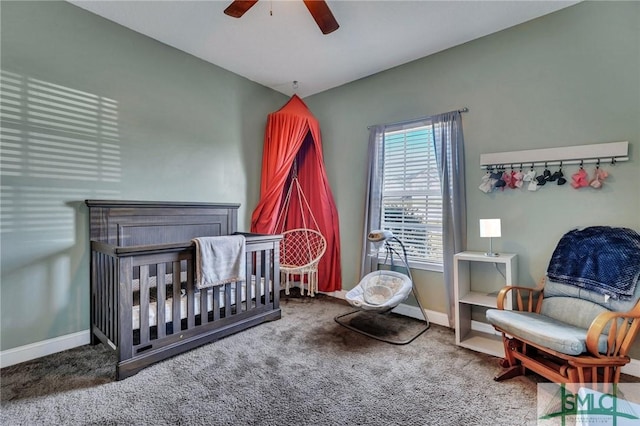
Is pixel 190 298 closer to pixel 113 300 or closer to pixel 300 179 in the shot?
pixel 113 300

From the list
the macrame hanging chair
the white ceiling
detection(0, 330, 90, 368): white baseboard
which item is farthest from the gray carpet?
the white ceiling

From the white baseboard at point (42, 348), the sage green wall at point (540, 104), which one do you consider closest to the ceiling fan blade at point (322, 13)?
the sage green wall at point (540, 104)

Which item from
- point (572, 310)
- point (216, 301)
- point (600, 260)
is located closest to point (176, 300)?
point (216, 301)

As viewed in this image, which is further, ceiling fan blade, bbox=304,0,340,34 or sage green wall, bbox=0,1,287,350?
sage green wall, bbox=0,1,287,350

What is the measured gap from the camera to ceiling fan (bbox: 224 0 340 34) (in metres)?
1.93

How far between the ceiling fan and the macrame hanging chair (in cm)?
213

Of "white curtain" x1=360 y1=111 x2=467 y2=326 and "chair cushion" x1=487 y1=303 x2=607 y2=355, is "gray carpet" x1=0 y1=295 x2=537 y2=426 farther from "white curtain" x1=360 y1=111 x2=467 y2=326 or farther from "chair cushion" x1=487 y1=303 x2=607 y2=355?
"white curtain" x1=360 y1=111 x2=467 y2=326

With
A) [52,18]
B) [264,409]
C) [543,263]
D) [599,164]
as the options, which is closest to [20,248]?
[52,18]

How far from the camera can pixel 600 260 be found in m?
2.01

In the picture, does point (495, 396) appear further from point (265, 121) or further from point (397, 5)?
point (265, 121)

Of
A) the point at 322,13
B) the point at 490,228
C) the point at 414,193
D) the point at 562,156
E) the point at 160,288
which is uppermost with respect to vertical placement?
the point at 322,13

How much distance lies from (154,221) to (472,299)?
2.95 metres

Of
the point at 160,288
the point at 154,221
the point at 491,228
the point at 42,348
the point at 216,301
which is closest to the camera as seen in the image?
Answer: the point at 160,288

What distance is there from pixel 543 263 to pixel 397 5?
94.3 inches
